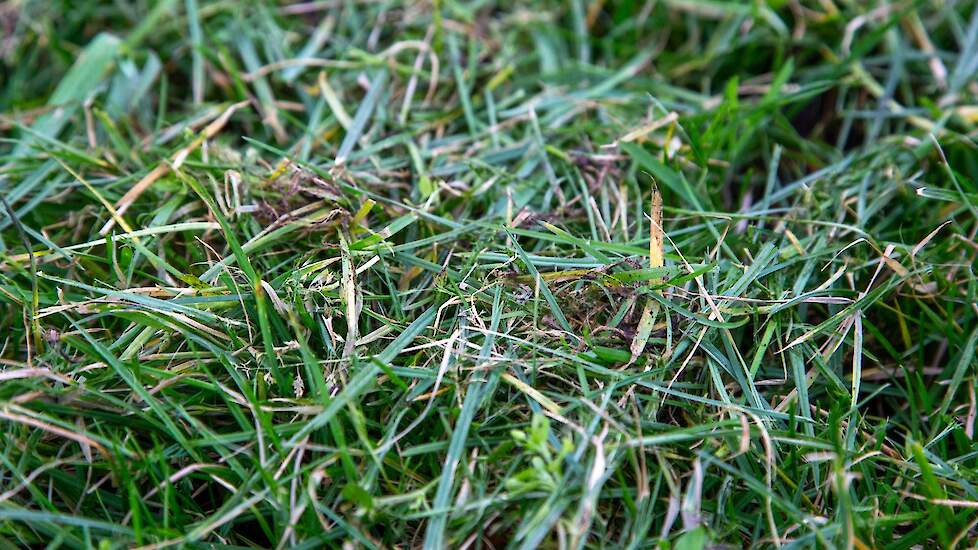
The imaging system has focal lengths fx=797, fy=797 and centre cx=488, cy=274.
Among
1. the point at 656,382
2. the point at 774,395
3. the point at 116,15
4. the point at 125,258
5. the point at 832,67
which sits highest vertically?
the point at 116,15

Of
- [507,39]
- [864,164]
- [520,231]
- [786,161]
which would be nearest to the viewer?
[520,231]

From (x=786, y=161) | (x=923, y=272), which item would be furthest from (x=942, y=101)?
(x=923, y=272)

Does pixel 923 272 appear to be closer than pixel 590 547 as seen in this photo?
No

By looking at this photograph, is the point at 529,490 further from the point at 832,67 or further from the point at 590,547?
the point at 832,67

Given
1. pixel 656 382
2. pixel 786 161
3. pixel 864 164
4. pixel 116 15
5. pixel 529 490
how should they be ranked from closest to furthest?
pixel 529 490 → pixel 656 382 → pixel 864 164 → pixel 786 161 → pixel 116 15

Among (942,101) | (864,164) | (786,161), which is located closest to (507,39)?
(786,161)

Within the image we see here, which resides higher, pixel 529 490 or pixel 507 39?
pixel 507 39
